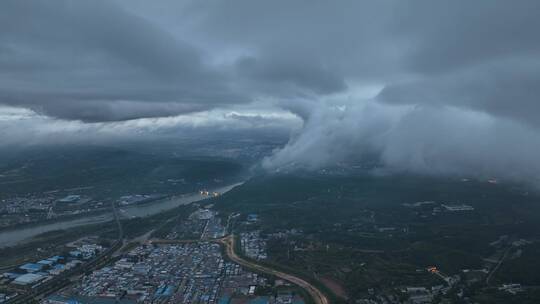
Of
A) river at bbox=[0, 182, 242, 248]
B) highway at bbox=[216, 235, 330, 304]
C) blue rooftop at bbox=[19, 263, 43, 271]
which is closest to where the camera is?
highway at bbox=[216, 235, 330, 304]

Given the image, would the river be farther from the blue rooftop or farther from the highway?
the highway

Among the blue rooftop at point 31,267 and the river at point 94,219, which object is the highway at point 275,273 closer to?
the blue rooftop at point 31,267

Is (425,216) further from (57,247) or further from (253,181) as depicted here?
(57,247)

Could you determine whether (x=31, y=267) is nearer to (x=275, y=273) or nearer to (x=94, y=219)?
(x=94, y=219)

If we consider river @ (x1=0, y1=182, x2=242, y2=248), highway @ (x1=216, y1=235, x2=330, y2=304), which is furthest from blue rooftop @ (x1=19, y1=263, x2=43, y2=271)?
highway @ (x1=216, y1=235, x2=330, y2=304)

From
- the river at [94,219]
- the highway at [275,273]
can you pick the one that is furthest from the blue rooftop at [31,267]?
the highway at [275,273]
